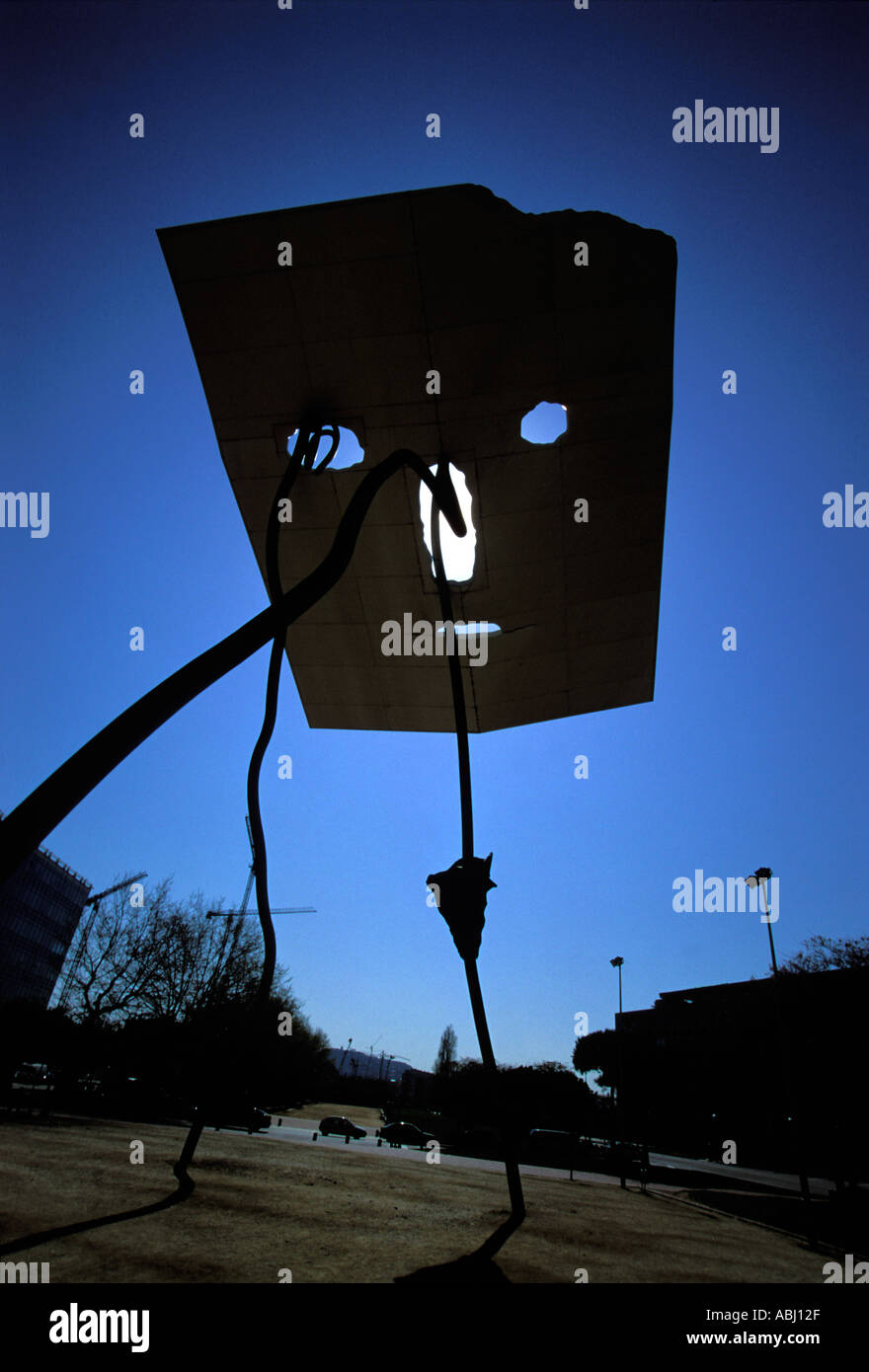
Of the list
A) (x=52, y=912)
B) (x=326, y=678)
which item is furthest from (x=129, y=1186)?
(x=52, y=912)

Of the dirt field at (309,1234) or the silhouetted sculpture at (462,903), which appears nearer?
the dirt field at (309,1234)

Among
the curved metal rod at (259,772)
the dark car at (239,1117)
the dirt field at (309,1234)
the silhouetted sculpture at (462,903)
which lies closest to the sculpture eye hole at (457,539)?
the curved metal rod at (259,772)

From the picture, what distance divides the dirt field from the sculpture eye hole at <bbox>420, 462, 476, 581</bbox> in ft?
17.4

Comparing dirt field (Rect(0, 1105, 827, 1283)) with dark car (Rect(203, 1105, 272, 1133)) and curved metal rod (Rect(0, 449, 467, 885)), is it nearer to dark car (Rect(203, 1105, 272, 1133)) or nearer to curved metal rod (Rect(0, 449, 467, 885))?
curved metal rod (Rect(0, 449, 467, 885))

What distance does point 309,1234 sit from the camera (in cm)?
326

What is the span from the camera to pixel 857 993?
38.9 m

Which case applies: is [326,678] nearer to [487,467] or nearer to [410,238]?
[487,467]

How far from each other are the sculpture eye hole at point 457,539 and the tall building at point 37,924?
8080cm

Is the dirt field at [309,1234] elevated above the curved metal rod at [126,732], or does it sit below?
below

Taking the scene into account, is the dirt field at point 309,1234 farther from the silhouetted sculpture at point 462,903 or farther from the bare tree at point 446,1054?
the bare tree at point 446,1054

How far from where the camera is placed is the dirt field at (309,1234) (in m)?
2.55

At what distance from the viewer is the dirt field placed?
2.55 metres

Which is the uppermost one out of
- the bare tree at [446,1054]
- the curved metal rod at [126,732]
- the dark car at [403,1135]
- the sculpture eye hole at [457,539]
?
the sculpture eye hole at [457,539]

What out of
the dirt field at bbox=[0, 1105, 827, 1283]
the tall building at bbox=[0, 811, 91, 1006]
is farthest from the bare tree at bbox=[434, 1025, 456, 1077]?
the dirt field at bbox=[0, 1105, 827, 1283]
